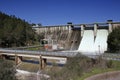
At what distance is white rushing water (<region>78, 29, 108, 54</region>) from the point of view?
72.4m

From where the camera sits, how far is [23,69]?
55406 millimetres

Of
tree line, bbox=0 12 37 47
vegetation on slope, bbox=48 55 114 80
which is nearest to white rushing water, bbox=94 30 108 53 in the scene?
tree line, bbox=0 12 37 47

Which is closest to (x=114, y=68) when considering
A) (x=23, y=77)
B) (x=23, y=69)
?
(x=23, y=77)

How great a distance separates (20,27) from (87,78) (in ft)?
224

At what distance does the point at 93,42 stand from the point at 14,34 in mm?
30764

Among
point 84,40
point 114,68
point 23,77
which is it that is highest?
point 84,40

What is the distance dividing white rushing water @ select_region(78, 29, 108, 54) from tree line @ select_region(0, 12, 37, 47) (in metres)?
26.0

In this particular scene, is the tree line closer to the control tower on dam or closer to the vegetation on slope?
the control tower on dam

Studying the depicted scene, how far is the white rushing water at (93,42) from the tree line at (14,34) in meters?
26.0

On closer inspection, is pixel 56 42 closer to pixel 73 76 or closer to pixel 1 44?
pixel 1 44

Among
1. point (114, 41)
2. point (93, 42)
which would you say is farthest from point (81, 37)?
point (114, 41)

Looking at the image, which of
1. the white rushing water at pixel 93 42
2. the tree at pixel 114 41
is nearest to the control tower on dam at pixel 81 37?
the white rushing water at pixel 93 42

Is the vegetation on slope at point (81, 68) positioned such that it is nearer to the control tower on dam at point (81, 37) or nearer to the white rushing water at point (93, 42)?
the control tower on dam at point (81, 37)

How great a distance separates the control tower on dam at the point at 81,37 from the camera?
73.5m
